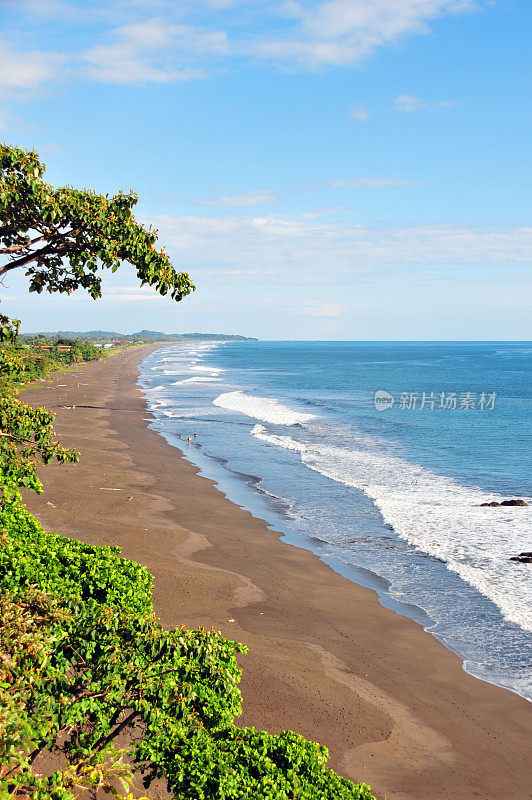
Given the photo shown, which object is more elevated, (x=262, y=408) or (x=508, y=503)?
(x=262, y=408)

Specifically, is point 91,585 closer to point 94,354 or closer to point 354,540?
point 354,540

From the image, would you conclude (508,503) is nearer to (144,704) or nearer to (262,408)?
(144,704)

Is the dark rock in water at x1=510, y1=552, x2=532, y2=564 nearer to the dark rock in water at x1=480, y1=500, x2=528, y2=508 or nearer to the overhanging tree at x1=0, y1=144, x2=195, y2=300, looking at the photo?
the dark rock in water at x1=480, y1=500, x2=528, y2=508

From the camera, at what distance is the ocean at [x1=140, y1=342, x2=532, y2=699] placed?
17.1m

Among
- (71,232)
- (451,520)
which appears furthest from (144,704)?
(451,520)

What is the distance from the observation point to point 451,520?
25.8 meters

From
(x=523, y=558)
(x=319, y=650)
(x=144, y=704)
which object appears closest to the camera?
(x=144, y=704)

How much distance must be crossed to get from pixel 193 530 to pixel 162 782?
1388cm

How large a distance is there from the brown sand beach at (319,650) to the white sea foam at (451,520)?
4423 millimetres

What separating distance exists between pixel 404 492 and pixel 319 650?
57.2ft

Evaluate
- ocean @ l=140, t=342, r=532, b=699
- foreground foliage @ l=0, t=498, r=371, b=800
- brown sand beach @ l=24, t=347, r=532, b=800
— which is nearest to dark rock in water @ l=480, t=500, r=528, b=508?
ocean @ l=140, t=342, r=532, b=699

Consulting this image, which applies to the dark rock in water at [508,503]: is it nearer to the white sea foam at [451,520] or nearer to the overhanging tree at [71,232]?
the white sea foam at [451,520]

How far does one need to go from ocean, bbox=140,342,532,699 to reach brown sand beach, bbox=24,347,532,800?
3.88 ft

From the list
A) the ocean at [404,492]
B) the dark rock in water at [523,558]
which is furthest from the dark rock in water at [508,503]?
the dark rock in water at [523,558]
